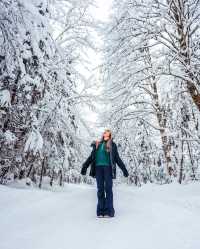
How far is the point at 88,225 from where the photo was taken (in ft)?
20.3

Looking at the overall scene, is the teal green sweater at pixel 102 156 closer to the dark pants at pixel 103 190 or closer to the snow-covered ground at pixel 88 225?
the dark pants at pixel 103 190

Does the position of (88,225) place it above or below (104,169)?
below

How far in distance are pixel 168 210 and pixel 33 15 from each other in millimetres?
4557

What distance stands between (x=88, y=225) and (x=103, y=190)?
102cm

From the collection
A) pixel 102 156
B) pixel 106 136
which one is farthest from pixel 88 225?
pixel 106 136

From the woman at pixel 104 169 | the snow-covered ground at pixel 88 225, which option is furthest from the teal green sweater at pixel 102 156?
the snow-covered ground at pixel 88 225

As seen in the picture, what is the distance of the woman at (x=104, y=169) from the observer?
692cm

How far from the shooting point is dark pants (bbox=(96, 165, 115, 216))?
6887 millimetres

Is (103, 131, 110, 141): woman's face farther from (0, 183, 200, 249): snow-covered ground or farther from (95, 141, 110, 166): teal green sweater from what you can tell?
(0, 183, 200, 249): snow-covered ground

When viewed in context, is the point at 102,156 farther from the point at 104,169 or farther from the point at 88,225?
the point at 88,225

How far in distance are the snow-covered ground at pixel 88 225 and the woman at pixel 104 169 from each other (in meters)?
0.31

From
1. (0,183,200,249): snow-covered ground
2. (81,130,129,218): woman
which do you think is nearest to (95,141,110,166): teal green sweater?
(81,130,129,218): woman

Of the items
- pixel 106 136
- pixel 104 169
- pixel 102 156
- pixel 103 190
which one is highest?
pixel 106 136

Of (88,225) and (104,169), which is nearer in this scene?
(88,225)
